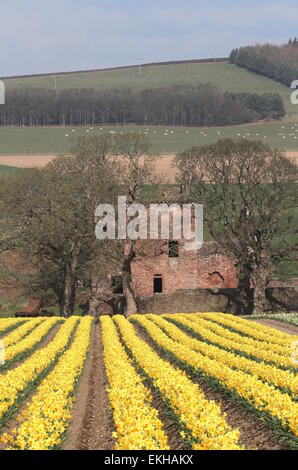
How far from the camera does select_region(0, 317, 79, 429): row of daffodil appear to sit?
20.7 m

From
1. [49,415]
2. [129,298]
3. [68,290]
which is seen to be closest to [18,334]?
[68,290]

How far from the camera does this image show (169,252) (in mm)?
70625

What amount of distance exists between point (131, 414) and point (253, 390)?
4203mm

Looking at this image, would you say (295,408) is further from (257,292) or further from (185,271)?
(185,271)

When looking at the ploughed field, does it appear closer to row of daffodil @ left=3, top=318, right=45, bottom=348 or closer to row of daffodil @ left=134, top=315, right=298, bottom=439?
row of daffodil @ left=134, top=315, right=298, bottom=439

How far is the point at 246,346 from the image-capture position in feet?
105

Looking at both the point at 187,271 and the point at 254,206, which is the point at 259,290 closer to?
the point at 254,206

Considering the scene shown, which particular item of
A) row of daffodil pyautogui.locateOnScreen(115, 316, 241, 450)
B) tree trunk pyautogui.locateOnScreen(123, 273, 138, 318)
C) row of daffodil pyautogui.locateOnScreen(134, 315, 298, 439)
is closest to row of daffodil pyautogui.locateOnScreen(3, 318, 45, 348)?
row of daffodil pyautogui.locateOnScreen(134, 315, 298, 439)

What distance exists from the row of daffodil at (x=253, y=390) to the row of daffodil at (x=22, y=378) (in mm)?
6123

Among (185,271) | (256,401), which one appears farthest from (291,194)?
(256,401)

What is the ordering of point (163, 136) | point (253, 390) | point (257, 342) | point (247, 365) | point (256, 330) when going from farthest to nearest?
point (163, 136) → point (256, 330) → point (257, 342) → point (247, 365) → point (253, 390)

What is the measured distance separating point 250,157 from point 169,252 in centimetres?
1373

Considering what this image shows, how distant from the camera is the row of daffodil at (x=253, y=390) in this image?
16531mm

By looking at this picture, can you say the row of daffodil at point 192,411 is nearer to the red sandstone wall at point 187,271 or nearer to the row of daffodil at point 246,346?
the row of daffodil at point 246,346
